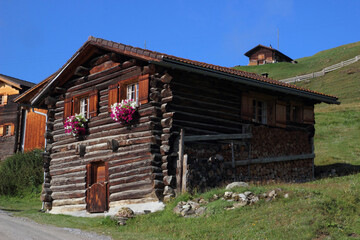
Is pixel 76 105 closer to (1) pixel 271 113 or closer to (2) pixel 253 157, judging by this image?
(2) pixel 253 157

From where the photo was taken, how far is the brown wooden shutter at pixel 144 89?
54.0 feet

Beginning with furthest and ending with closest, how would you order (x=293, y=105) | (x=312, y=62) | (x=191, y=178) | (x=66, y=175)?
(x=312, y=62) < (x=293, y=105) < (x=66, y=175) < (x=191, y=178)

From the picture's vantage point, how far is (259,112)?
65.7 ft

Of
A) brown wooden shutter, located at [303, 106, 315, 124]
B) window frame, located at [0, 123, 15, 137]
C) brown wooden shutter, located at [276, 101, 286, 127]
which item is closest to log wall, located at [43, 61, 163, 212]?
brown wooden shutter, located at [276, 101, 286, 127]

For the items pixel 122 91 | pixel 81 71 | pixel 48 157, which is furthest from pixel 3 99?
pixel 122 91

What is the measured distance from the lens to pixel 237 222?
1190 cm

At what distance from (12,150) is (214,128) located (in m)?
23.9

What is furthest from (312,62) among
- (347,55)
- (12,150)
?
(12,150)

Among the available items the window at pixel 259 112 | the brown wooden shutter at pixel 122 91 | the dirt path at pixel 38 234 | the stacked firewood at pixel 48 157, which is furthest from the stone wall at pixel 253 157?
the stacked firewood at pixel 48 157

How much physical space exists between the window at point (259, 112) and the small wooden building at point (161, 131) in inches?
1.8

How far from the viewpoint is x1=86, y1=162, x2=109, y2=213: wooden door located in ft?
58.2

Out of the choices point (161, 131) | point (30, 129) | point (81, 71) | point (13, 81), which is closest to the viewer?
point (161, 131)

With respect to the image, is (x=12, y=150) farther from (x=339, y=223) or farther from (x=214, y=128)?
(x=339, y=223)

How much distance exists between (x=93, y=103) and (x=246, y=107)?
6499 millimetres
